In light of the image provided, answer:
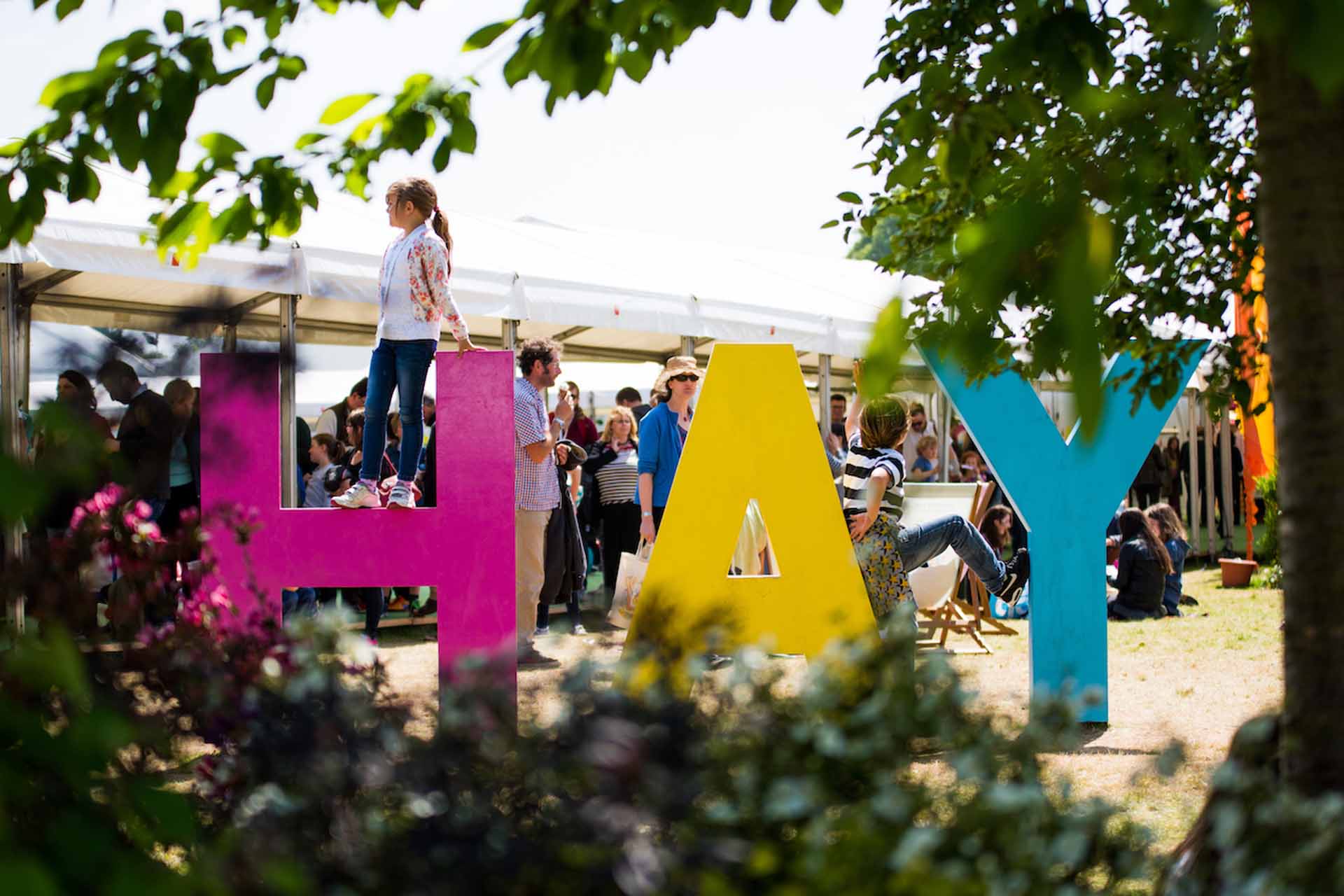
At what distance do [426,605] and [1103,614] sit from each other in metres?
6.02

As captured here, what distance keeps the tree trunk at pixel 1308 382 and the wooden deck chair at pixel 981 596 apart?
7.02 metres

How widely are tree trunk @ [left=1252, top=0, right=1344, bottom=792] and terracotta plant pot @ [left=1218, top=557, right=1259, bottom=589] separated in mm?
12844

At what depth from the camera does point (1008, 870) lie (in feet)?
5.44

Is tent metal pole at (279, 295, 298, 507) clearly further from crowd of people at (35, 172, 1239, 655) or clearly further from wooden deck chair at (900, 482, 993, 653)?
wooden deck chair at (900, 482, 993, 653)

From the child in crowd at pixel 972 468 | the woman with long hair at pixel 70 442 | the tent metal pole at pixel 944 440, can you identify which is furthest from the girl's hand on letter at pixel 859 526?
the child in crowd at pixel 972 468

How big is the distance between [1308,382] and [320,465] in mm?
8399

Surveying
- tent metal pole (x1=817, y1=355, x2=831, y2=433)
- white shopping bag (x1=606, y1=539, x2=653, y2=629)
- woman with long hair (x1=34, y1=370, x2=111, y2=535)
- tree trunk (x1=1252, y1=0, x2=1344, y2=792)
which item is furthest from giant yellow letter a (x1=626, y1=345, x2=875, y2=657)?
tent metal pole (x1=817, y1=355, x2=831, y2=433)

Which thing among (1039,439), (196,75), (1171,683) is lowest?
(1171,683)

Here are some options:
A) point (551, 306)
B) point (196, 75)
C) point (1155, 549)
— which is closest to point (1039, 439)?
point (196, 75)

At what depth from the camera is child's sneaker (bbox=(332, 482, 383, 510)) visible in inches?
210

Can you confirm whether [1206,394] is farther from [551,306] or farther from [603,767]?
[551,306]

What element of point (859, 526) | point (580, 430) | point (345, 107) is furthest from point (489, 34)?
point (580, 430)

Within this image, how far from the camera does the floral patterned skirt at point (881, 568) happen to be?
6082 mm

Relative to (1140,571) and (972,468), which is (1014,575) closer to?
(1140,571)
